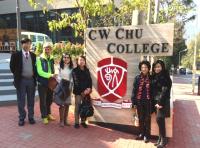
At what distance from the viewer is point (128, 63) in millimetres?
7684

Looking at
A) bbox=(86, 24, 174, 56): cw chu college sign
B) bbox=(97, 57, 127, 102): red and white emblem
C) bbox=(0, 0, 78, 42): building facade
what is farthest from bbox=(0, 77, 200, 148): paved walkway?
bbox=(0, 0, 78, 42): building facade

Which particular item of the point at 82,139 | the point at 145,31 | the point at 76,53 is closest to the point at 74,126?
the point at 82,139

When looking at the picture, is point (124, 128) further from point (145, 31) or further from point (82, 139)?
point (145, 31)

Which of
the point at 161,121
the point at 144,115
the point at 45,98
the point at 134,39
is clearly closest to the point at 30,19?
the point at 45,98

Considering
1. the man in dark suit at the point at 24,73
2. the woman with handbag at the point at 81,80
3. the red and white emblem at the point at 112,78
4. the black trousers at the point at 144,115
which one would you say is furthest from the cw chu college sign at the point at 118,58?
the man in dark suit at the point at 24,73

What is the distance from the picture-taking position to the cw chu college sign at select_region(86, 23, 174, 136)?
7453 mm

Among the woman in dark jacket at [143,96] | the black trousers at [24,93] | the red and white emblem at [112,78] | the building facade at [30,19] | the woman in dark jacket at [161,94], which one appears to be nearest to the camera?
the woman in dark jacket at [161,94]

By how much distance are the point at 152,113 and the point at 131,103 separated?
0.61m

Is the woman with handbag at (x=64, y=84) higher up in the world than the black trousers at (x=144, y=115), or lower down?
higher up

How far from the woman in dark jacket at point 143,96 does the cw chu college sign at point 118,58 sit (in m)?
0.34

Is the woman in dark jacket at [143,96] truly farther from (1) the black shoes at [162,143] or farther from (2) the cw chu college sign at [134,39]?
(2) the cw chu college sign at [134,39]

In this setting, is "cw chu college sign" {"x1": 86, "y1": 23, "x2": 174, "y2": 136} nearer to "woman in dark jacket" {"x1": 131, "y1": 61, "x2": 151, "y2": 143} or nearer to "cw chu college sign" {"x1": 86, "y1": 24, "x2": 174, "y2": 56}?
"cw chu college sign" {"x1": 86, "y1": 24, "x2": 174, "y2": 56}

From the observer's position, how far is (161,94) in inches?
261

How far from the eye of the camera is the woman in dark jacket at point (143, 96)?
6.89 m
